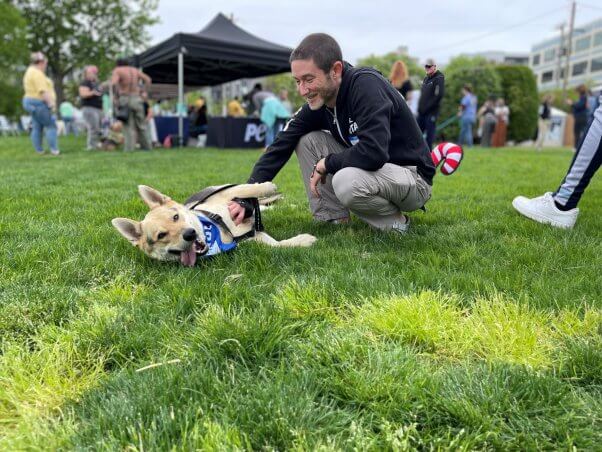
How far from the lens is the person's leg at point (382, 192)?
112 inches

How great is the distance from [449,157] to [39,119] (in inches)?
351

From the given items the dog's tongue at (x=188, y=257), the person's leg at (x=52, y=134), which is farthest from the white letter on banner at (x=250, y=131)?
the dog's tongue at (x=188, y=257)

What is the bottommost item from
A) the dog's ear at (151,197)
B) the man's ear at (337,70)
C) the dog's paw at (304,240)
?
the dog's paw at (304,240)

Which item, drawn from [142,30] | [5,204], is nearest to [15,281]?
[5,204]

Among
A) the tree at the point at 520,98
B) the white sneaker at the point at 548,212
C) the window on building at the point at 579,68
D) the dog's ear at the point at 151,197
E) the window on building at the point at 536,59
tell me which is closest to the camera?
the dog's ear at the point at 151,197

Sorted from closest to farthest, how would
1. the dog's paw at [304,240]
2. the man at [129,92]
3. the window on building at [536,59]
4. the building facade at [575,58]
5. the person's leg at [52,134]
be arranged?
the dog's paw at [304,240] < the person's leg at [52,134] < the man at [129,92] < the building facade at [575,58] < the window on building at [536,59]

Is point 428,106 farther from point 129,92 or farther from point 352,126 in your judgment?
point 129,92

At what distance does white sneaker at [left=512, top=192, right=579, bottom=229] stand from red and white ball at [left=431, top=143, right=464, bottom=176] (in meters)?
0.71

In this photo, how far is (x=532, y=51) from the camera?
9988 centimetres

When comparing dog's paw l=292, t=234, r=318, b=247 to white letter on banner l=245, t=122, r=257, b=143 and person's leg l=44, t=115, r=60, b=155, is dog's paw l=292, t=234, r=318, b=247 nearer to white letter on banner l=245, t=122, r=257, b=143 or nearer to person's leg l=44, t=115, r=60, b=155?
person's leg l=44, t=115, r=60, b=155

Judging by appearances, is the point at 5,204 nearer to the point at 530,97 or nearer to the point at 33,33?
the point at 530,97

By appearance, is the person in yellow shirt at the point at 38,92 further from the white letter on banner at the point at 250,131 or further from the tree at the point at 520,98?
the tree at the point at 520,98

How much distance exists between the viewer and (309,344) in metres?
1.68

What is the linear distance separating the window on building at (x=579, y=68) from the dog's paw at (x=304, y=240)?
324ft
